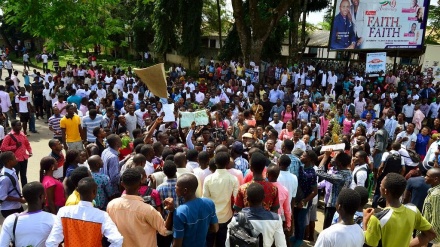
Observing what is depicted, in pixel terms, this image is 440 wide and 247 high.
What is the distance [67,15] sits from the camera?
36.8ft

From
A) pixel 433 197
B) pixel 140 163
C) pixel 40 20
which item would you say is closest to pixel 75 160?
pixel 140 163

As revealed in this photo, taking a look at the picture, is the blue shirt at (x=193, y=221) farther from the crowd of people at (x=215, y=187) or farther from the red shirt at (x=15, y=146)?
the red shirt at (x=15, y=146)

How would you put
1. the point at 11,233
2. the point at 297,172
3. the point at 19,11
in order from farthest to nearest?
the point at 19,11 → the point at 297,172 → the point at 11,233

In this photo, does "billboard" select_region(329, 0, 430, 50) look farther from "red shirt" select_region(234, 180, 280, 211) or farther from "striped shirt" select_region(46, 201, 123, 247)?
"striped shirt" select_region(46, 201, 123, 247)

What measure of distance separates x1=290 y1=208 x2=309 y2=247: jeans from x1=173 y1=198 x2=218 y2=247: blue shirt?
2.05m

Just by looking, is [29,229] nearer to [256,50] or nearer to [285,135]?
[285,135]

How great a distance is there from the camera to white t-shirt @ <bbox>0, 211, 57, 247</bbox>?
3.17 meters

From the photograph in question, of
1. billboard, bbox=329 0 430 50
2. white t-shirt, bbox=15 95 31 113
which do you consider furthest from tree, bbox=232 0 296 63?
white t-shirt, bbox=15 95 31 113

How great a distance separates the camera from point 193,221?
3.49 metres

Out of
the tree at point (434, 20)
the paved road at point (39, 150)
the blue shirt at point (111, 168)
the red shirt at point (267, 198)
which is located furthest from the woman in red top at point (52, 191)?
the tree at point (434, 20)

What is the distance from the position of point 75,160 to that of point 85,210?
78.1 inches

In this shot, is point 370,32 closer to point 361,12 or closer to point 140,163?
point 361,12

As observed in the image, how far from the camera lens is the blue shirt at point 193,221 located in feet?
11.3

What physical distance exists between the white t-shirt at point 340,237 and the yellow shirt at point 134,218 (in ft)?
4.59
